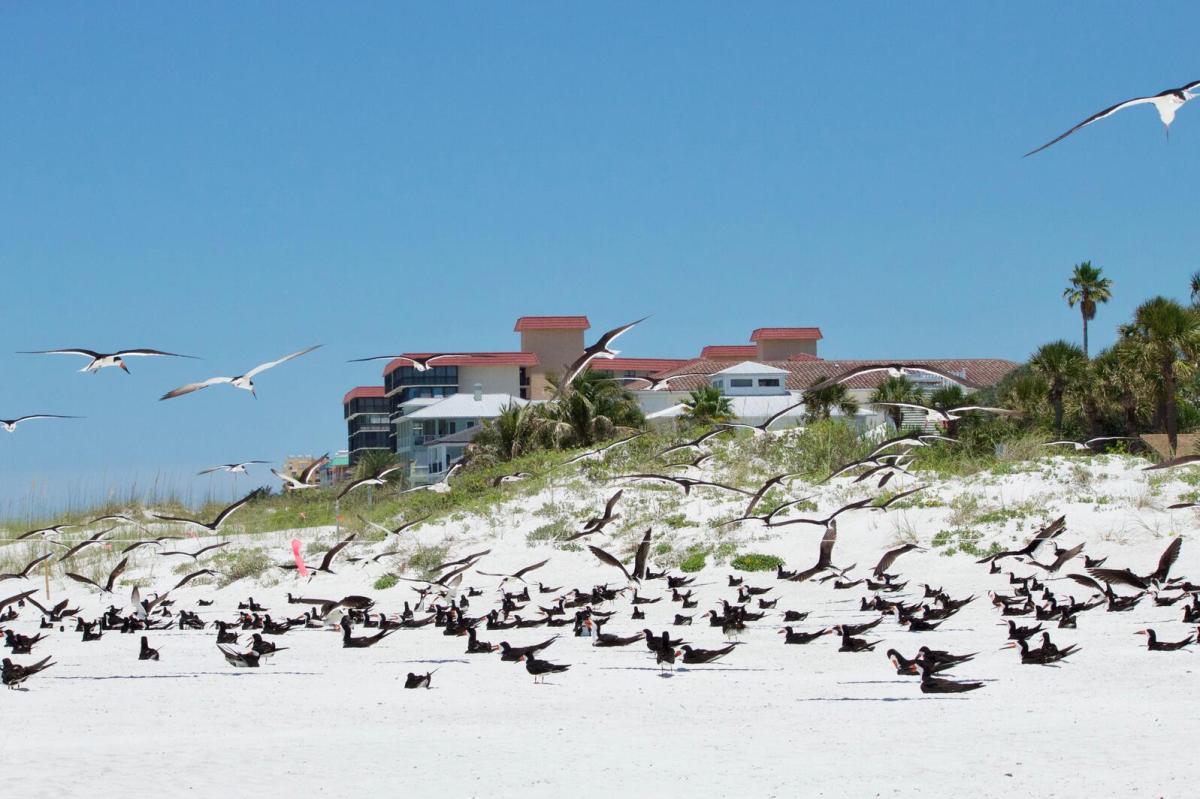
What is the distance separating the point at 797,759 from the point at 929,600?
10309mm

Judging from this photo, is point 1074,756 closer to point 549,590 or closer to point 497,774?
point 497,774

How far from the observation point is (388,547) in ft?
93.8

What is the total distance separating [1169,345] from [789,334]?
78140 mm

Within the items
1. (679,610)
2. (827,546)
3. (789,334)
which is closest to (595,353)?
(827,546)

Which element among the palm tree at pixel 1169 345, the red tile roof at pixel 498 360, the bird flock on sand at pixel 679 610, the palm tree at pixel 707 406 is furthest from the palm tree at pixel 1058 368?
the red tile roof at pixel 498 360

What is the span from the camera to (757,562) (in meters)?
23.5

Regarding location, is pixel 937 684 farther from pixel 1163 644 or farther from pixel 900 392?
pixel 900 392

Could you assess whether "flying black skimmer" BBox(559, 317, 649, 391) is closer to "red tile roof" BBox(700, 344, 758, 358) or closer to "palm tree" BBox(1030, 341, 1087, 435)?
"palm tree" BBox(1030, 341, 1087, 435)

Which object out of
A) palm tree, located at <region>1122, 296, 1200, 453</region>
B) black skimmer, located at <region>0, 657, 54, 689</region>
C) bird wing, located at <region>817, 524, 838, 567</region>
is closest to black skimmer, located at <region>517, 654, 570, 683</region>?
bird wing, located at <region>817, 524, 838, 567</region>

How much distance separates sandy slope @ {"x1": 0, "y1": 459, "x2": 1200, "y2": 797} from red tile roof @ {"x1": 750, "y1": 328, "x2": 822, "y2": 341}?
103 m

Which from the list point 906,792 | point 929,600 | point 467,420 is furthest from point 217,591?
point 467,420

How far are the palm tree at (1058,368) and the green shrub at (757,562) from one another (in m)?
29.3

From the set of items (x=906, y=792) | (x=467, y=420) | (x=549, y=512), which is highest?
(x=467, y=420)

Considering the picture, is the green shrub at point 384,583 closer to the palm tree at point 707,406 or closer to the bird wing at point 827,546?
the bird wing at point 827,546
